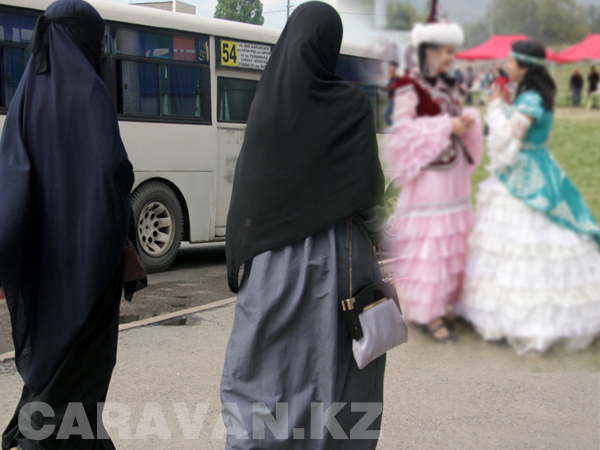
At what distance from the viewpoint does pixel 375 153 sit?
200 centimetres

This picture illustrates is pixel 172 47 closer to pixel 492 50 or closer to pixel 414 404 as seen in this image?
pixel 414 404

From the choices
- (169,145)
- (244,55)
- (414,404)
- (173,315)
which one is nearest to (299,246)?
(414,404)

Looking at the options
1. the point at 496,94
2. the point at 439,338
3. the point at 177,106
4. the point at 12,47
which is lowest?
the point at 439,338

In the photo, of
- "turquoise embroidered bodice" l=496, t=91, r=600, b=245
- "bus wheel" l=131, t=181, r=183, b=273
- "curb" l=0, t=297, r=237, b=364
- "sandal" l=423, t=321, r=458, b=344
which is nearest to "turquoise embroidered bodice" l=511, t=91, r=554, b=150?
"turquoise embroidered bodice" l=496, t=91, r=600, b=245

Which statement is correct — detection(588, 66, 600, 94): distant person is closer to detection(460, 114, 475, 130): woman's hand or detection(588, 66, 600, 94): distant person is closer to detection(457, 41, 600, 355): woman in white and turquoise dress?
detection(457, 41, 600, 355): woman in white and turquoise dress

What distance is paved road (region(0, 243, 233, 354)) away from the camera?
5084mm

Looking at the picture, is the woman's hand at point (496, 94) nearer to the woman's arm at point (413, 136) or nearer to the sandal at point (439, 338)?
the woman's arm at point (413, 136)

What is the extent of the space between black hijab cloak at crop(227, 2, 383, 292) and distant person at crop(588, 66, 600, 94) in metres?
1.09

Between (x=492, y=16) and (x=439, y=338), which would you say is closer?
(x=492, y=16)

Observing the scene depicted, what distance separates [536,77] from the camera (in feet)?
2.78

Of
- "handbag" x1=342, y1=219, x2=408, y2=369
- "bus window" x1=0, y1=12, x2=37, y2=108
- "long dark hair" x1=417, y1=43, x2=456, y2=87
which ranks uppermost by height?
"bus window" x1=0, y1=12, x2=37, y2=108

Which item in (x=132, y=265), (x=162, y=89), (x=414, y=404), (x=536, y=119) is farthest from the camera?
(x=162, y=89)

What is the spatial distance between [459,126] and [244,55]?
6729 millimetres

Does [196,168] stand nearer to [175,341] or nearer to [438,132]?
[175,341]
